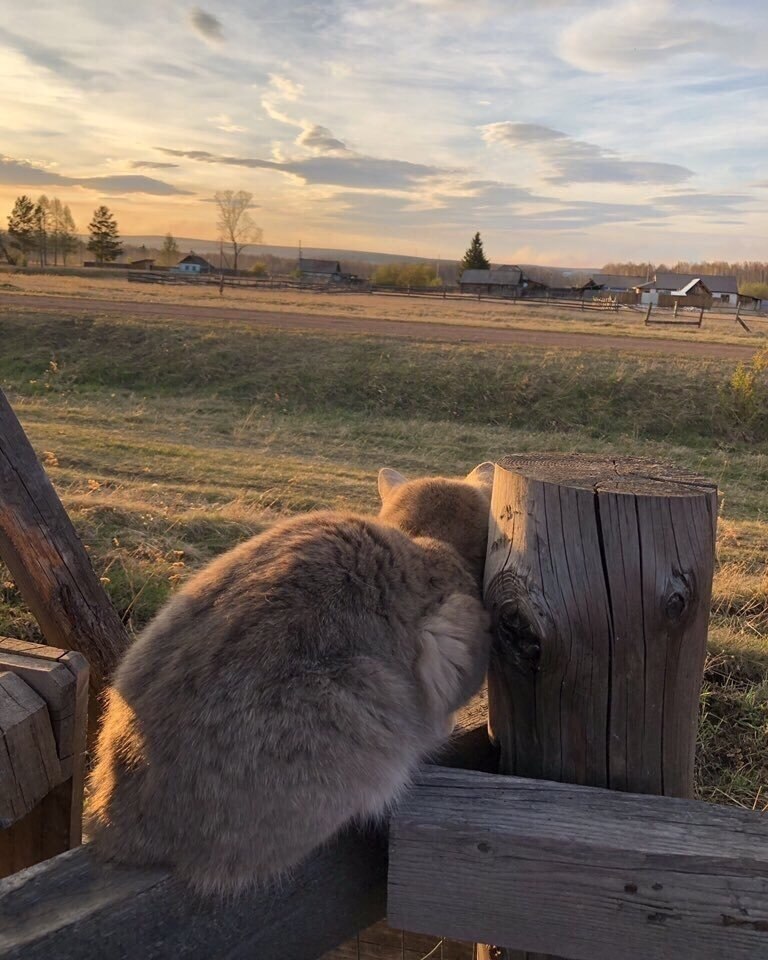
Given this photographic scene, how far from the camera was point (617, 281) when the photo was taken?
104 metres

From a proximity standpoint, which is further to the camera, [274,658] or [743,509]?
[743,509]

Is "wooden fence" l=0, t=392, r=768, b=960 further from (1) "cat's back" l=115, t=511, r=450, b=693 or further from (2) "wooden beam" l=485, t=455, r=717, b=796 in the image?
(1) "cat's back" l=115, t=511, r=450, b=693

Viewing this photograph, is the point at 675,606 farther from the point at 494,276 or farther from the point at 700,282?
the point at 700,282

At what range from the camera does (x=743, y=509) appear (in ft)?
40.1

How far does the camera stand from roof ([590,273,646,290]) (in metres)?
101

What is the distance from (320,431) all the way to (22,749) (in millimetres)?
14545

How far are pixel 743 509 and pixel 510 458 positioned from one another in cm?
1116

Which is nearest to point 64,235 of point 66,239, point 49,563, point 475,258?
point 66,239

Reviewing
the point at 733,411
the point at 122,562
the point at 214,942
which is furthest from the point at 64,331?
the point at 214,942

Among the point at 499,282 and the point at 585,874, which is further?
the point at 499,282

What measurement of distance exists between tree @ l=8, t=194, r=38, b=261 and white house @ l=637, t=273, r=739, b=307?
68.3 metres

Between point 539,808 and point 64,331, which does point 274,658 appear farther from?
point 64,331

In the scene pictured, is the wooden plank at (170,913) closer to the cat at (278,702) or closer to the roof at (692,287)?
the cat at (278,702)

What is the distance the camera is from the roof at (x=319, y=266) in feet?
310
